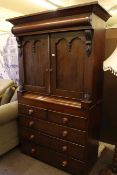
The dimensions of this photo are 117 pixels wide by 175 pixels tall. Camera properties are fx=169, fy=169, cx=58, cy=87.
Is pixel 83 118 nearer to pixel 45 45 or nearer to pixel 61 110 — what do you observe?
pixel 61 110

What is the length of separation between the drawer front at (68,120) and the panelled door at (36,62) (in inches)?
12.6

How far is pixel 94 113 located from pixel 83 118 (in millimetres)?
231

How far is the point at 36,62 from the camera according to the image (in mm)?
2082

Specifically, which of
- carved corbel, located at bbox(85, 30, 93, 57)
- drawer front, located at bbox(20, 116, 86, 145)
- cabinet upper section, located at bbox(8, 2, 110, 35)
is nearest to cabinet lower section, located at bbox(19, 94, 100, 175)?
drawer front, located at bbox(20, 116, 86, 145)

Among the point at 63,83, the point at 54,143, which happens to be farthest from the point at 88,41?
the point at 54,143

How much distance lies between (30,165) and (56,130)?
2.04ft

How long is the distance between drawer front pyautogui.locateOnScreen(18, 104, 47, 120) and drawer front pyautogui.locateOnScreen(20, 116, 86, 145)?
2.3 inches

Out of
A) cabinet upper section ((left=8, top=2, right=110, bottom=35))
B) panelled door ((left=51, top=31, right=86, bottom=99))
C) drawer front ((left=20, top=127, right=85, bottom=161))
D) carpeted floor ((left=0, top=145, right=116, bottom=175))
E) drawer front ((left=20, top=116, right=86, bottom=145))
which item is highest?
cabinet upper section ((left=8, top=2, right=110, bottom=35))

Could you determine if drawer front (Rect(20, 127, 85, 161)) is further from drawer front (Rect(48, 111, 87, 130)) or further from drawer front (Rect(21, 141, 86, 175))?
drawer front (Rect(48, 111, 87, 130))

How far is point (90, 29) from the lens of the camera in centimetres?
157

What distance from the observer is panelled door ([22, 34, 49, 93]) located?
1983mm

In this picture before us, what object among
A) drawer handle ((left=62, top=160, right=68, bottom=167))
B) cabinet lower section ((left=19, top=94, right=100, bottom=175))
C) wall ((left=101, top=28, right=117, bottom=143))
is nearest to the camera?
cabinet lower section ((left=19, top=94, right=100, bottom=175))

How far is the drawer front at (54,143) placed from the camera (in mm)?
1830

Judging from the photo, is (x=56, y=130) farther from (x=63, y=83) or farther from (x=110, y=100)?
(x=110, y=100)
